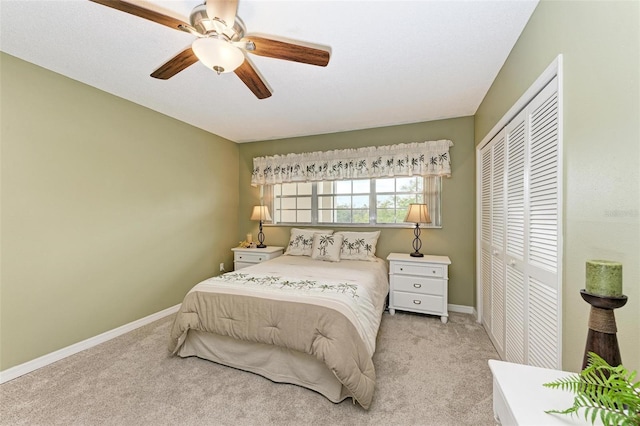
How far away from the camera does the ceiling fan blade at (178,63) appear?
5.22 ft

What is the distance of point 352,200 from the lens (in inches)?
153

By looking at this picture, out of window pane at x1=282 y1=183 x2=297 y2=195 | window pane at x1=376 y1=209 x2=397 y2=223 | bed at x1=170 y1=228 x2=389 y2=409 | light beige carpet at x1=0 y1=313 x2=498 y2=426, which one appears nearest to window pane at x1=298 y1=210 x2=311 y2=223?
window pane at x1=282 y1=183 x2=297 y2=195

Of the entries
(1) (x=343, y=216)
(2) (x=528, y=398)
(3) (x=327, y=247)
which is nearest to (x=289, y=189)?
(1) (x=343, y=216)

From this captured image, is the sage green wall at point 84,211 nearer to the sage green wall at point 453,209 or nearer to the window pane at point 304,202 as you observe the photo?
the window pane at point 304,202

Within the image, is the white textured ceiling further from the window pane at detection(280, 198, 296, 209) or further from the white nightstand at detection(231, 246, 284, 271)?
the white nightstand at detection(231, 246, 284, 271)

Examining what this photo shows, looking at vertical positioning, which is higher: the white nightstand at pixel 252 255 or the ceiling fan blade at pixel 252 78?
the ceiling fan blade at pixel 252 78

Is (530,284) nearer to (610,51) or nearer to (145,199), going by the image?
(610,51)

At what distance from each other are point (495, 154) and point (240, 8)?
2.44 metres

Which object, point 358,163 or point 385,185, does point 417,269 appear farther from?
point 358,163

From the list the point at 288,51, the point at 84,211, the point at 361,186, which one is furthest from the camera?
the point at 361,186

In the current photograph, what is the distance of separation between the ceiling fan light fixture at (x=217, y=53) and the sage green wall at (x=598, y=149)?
5.47ft

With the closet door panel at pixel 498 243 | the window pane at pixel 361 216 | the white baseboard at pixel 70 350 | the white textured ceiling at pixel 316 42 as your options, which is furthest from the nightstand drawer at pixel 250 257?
the closet door panel at pixel 498 243

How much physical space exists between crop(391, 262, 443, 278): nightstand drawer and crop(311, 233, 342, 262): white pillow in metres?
0.75

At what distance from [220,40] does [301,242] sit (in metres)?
2.72
